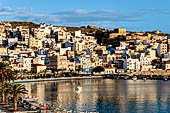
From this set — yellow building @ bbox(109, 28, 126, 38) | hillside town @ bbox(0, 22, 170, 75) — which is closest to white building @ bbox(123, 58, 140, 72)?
hillside town @ bbox(0, 22, 170, 75)

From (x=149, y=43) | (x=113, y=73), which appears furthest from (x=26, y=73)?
(x=149, y=43)

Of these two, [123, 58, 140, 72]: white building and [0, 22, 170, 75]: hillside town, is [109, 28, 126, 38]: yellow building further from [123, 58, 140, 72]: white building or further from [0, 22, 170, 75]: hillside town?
[123, 58, 140, 72]: white building

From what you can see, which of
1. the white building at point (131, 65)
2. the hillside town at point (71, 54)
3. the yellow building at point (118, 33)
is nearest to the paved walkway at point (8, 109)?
the hillside town at point (71, 54)

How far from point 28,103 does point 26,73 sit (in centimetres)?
6683

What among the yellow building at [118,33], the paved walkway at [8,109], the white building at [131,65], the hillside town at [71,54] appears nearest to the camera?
the paved walkway at [8,109]

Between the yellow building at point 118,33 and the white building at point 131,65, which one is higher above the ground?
the yellow building at point 118,33

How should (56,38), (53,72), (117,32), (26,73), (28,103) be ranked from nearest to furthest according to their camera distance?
(28,103)
(26,73)
(53,72)
(56,38)
(117,32)

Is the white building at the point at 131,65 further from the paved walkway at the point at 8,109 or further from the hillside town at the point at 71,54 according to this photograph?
the paved walkway at the point at 8,109

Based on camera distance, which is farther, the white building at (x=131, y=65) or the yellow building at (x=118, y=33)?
the yellow building at (x=118, y=33)

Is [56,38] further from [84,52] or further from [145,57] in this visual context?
[145,57]

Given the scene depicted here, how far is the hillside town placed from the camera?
397 feet

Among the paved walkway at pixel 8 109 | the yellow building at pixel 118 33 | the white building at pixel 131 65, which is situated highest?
the yellow building at pixel 118 33

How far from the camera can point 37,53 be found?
130 m

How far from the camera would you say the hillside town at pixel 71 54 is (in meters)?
121
